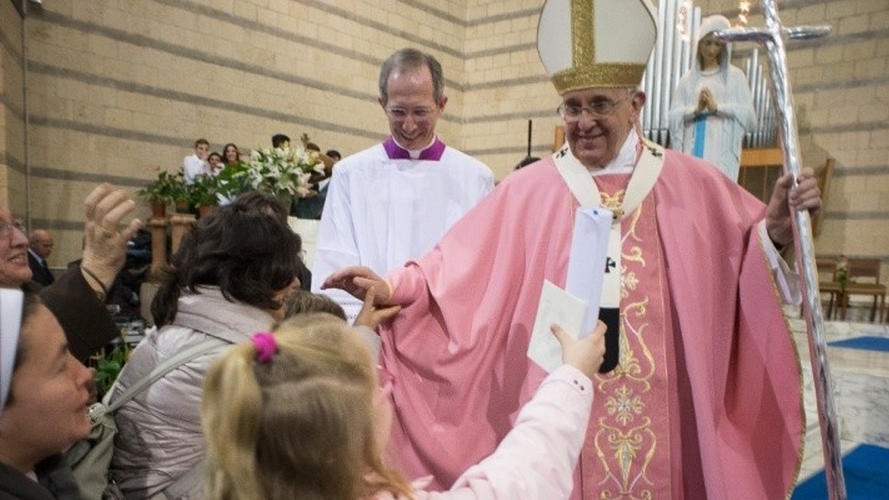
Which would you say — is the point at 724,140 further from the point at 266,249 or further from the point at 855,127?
the point at 266,249

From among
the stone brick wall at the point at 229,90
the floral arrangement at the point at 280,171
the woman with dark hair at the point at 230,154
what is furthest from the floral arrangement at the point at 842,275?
the woman with dark hair at the point at 230,154

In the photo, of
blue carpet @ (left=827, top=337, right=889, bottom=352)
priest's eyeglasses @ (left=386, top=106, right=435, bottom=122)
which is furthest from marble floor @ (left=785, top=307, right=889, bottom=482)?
priest's eyeglasses @ (left=386, top=106, right=435, bottom=122)

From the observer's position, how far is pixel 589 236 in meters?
1.36

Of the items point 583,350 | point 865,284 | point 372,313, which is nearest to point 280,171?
point 372,313

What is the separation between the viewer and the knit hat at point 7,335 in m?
1.12

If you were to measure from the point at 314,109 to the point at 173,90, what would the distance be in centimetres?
199

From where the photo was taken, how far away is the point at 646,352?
1.98m

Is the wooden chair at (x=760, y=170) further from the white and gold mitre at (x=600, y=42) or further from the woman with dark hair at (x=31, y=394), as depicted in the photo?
the woman with dark hair at (x=31, y=394)

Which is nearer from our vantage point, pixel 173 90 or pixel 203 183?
pixel 203 183

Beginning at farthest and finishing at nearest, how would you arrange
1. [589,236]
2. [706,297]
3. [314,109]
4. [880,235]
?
[314,109], [880,235], [706,297], [589,236]

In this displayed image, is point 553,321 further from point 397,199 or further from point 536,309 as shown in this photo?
point 397,199

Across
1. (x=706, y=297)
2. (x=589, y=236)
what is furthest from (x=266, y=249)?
(x=706, y=297)

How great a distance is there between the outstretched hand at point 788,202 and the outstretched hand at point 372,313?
3.46 ft

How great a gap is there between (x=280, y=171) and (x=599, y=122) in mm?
3207
